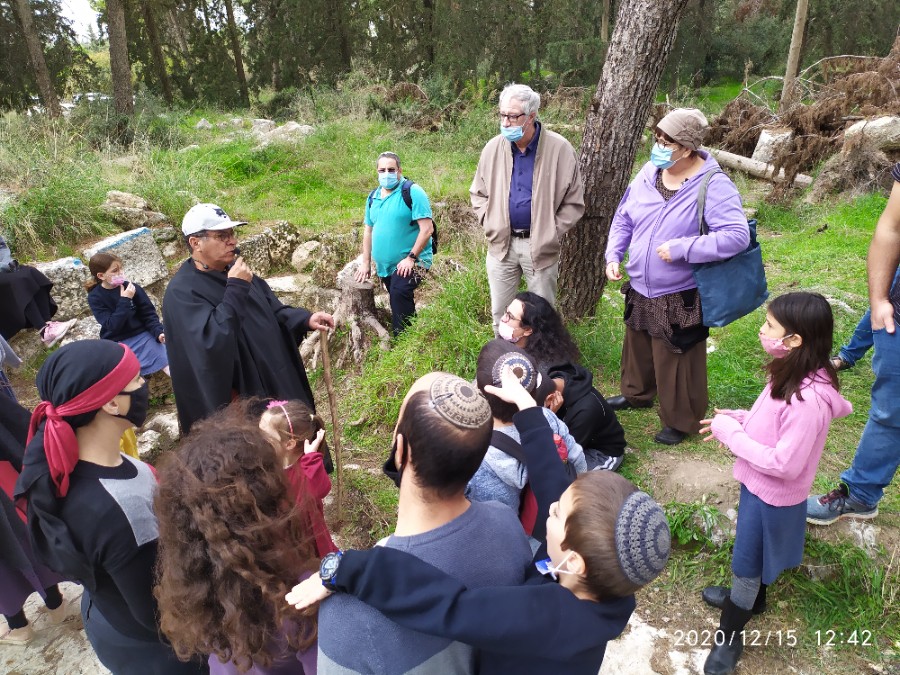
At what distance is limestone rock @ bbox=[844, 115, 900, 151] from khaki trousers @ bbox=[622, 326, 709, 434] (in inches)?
232

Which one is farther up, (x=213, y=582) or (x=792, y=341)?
(x=792, y=341)

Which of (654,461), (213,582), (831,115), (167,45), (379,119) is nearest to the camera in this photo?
(213,582)

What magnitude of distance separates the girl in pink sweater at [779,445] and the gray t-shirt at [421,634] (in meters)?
1.23

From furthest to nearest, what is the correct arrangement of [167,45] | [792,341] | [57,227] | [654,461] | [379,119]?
1. [167,45]
2. [379,119]
3. [57,227]
4. [654,461]
5. [792,341]

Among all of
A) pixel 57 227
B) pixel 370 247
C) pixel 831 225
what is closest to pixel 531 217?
pixel 370 247

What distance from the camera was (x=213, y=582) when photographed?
1.42m

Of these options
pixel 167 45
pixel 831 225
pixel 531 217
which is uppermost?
pixel 167 45

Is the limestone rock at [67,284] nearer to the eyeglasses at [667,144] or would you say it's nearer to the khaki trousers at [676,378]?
the khaki trousers at [676,378]

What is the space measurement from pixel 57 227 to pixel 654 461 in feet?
22.2

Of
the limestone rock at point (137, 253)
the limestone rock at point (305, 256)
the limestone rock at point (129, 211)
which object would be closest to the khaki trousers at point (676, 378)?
the limestone rock at point (305, 256)

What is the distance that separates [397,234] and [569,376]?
102 inches

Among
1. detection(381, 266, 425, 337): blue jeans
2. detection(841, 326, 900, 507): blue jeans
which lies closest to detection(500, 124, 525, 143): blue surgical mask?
detection(381, 266, 425, 337): blue jeans

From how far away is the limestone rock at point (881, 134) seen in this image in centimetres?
717

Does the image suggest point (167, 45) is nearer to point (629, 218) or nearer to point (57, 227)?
point (57, 227)
